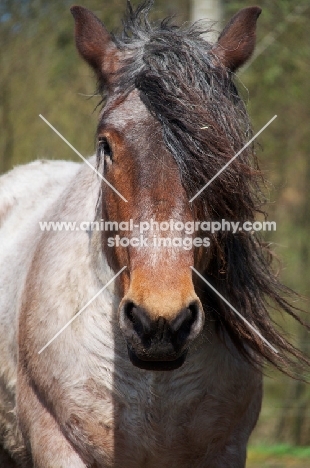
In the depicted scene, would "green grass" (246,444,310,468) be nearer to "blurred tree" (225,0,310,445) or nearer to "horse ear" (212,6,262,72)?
"blurred tree" (225,0,310,445)

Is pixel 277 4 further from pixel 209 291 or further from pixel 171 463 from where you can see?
pixel 171 463

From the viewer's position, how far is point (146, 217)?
2.66 metres

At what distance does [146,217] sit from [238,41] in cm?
108

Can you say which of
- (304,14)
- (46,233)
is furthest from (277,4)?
(46,233)

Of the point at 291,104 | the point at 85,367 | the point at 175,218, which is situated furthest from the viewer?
the point at 291,104

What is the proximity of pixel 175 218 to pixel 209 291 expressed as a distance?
76 cm

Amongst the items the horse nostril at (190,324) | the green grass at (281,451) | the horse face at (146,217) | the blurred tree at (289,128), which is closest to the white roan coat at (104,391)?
the horse face at (146,217)

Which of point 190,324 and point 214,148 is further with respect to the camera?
point 214,148

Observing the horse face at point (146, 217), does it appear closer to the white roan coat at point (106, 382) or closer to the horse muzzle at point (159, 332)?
the horse muzzle at point (159, 332)

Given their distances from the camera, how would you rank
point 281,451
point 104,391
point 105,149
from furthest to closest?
1. point 281,451
2. point 104,391
3. point 105,149

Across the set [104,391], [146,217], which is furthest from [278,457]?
[146,217]

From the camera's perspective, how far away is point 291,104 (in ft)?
27.0

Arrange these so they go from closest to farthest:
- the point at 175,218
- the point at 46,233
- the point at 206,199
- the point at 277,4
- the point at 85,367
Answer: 1. the point at 175,218
2. the point at 206,199
3. the point at 85,367
4. the point at 46,233
5. the point at 277,4

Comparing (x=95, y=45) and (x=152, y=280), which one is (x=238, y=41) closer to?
(x=95, y=45)
